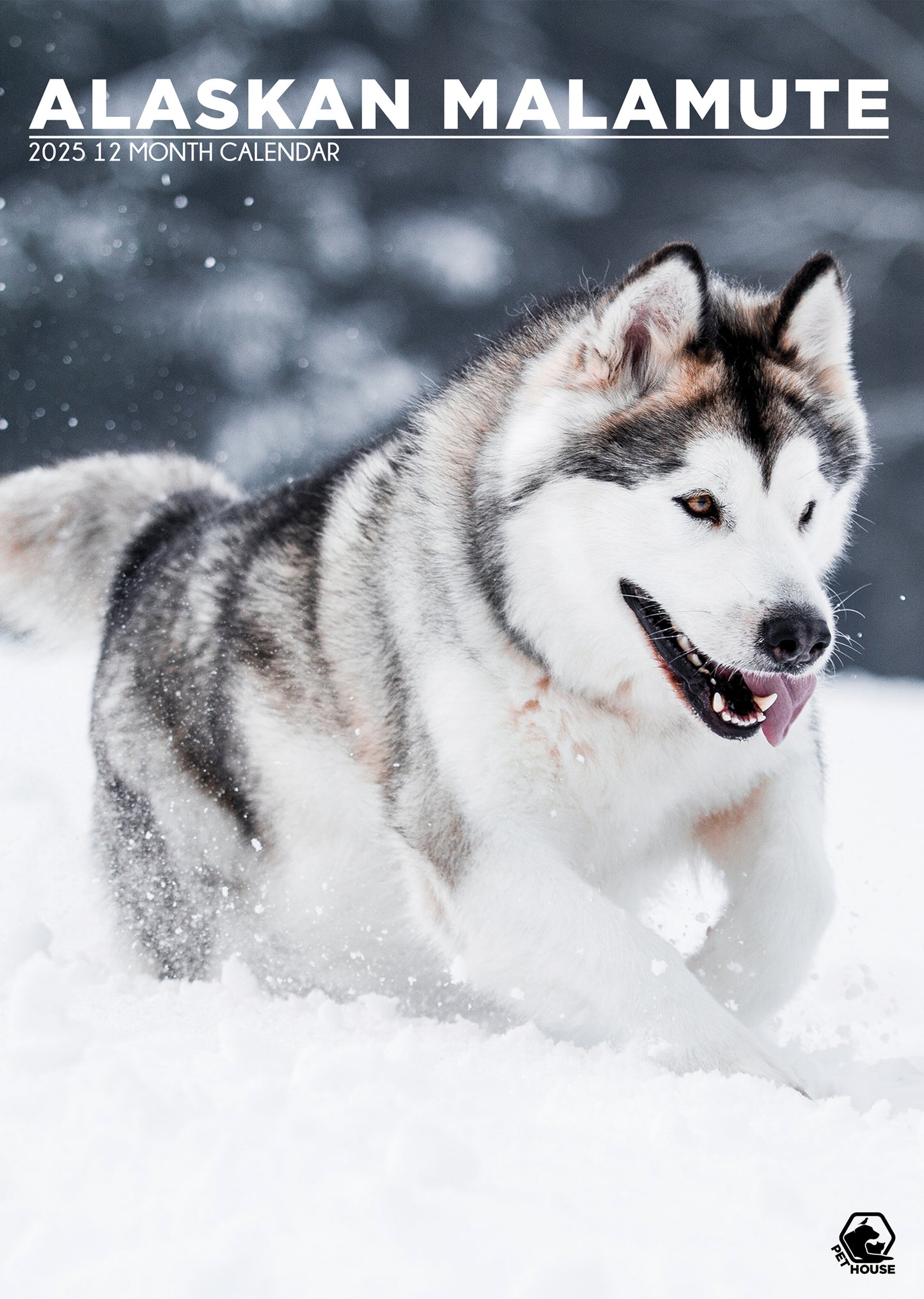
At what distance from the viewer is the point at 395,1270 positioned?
1283 millimetres

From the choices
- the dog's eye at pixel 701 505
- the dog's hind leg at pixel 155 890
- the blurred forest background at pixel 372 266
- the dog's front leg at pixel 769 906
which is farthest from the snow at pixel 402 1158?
the blurred forest background at pixel 372 266

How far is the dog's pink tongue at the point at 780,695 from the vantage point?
2.01 metres

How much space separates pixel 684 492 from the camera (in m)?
1.90

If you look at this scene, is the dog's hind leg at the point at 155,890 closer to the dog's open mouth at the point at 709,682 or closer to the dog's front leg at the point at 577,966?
the dog's front leg at the point at 577,966

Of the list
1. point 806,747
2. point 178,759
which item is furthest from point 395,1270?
point 178,759

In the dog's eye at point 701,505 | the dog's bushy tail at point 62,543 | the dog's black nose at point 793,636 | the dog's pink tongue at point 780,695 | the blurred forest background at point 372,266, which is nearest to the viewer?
the dog's black nose at point 793,636

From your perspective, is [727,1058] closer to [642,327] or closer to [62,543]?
[642,327]

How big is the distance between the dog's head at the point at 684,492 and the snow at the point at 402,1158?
682 millimetres

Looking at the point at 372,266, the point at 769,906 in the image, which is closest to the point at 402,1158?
the point at 769,906

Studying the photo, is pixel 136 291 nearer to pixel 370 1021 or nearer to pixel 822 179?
pixel 822 179

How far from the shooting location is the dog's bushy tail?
3145 millimetres

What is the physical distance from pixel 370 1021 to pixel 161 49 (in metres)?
5.08

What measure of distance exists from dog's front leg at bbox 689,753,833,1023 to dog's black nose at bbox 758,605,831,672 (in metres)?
0.61

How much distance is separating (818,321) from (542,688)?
0.92m
